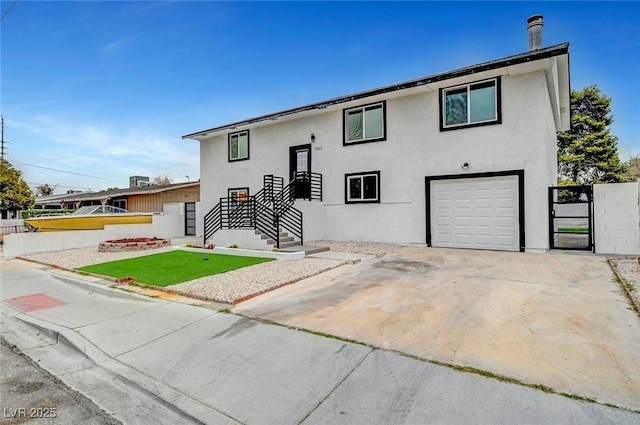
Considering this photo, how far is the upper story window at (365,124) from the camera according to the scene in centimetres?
1250

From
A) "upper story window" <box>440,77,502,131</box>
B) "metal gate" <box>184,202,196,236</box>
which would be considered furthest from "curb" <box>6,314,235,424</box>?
"metal gate" <box>184,202,196,236</box>

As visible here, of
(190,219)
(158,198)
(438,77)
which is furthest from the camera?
(158,198)

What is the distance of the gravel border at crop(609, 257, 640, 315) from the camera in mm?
4920

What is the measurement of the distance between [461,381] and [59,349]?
5041mm

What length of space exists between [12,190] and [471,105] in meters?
31.3

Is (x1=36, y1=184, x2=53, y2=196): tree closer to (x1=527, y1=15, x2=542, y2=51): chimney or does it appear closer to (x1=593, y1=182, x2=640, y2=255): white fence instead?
(x1=527, y1=15, x2=542, y2=51): chimney

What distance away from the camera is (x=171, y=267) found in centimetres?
891

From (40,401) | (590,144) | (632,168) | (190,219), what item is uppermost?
(590,144)

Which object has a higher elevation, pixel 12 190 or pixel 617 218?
pixel 12 190

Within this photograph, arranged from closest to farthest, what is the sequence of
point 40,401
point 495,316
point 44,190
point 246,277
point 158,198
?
1. point 40,401
2. point 495,316
3. point 246,277
4. point 158,198
5. point 44,190

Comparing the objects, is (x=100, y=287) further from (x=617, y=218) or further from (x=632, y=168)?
(x=632, y=168)

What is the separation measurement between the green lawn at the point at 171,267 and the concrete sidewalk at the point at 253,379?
7.96 ft

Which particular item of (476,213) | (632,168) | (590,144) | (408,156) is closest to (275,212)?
(408,156)

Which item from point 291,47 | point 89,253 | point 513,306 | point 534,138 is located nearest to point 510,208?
point 534,138
